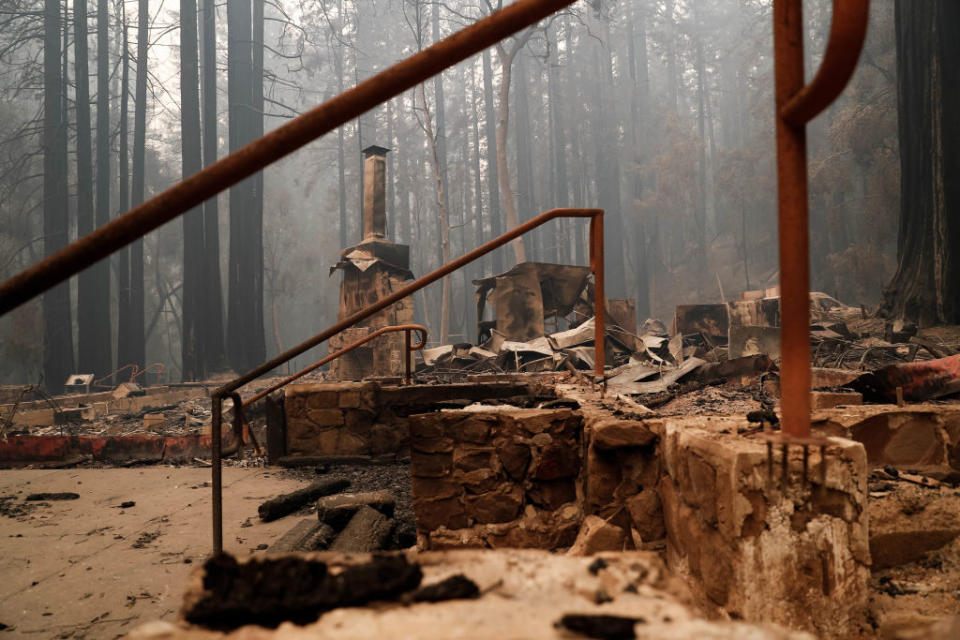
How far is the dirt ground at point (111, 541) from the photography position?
2748mm

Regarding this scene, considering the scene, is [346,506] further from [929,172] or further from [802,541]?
[929,172]

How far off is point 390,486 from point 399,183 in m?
35.0

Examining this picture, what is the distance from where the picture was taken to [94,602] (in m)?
2.84

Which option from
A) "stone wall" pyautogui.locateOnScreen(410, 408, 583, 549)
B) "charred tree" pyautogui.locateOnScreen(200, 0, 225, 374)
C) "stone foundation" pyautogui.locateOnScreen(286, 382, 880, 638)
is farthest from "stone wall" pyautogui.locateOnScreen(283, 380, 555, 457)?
"charred tree" pyautogui.locateOnScreen(200, 0, 225, 374)

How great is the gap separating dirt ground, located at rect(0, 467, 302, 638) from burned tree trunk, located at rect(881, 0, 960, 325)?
969 cm

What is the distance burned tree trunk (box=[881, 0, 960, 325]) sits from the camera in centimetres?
835

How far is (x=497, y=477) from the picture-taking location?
2725mm

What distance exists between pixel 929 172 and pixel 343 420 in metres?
10.1

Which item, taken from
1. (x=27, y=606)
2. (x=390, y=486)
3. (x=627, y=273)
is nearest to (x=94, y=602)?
(x=27, y=606)

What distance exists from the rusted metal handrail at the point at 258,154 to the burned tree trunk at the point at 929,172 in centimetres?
988

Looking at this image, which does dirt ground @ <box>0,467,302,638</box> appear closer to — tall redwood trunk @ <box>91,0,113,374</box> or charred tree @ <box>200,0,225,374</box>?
charred tree @ <box>200,0,225,374</box>

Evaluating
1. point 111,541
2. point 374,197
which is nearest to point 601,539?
point 111,541

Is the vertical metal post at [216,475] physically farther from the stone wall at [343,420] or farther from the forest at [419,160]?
the forest at [419,160]

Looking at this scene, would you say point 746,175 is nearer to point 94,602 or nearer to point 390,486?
point 390,486
